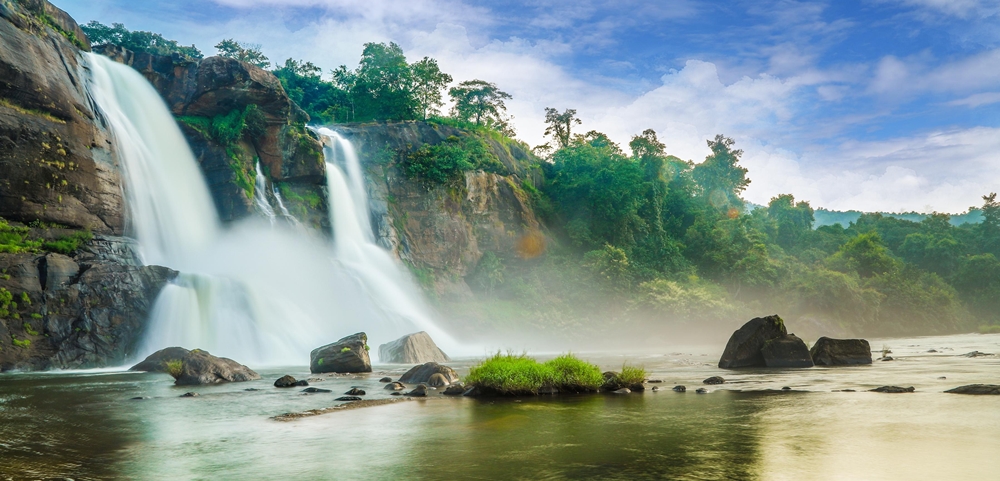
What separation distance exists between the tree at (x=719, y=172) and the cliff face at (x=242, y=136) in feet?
160

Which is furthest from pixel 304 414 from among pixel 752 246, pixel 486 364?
pixel 752 246

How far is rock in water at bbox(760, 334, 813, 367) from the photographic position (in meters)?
20.7

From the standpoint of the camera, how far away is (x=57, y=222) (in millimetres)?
25359

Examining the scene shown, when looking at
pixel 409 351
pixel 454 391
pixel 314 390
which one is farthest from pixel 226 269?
pixel 454 391

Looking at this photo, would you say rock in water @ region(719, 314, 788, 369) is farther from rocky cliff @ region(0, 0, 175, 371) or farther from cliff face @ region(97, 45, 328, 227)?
cliff face @ region(97, 45, 328, 227)

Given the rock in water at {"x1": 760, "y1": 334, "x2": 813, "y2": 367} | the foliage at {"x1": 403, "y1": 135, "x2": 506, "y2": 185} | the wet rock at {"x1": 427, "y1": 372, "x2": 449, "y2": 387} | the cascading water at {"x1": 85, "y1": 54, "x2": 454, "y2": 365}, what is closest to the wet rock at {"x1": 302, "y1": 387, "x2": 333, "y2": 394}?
the wet rock at {"x1": 427, "y1": 372, "x2": 449, "y2": 387}

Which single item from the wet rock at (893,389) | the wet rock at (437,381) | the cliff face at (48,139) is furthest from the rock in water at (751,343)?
the cliff face at (48,139)

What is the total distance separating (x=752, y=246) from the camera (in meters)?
61.4

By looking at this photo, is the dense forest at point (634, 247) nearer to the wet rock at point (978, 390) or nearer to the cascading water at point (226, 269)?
the cascading water at point (226, 269)

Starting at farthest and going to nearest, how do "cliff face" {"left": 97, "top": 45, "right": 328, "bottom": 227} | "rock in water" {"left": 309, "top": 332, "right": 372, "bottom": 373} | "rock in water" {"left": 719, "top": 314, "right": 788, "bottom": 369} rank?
"cliff face" {"left": 97, "top": 45, "right": 328, "bottom": 227}, "rock in water" {"left": 719, "top": 314, "right": 788, "bottom": 369}, "rock in water" {"left": 309, "top": 332, "right": 372, "bottom": 373}

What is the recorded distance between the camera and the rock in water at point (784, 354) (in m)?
20.7

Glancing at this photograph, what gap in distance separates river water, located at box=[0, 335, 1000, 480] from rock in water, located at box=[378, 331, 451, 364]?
1039 cm

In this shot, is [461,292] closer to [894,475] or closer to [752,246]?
[752,246]

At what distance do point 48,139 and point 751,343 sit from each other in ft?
90.7
